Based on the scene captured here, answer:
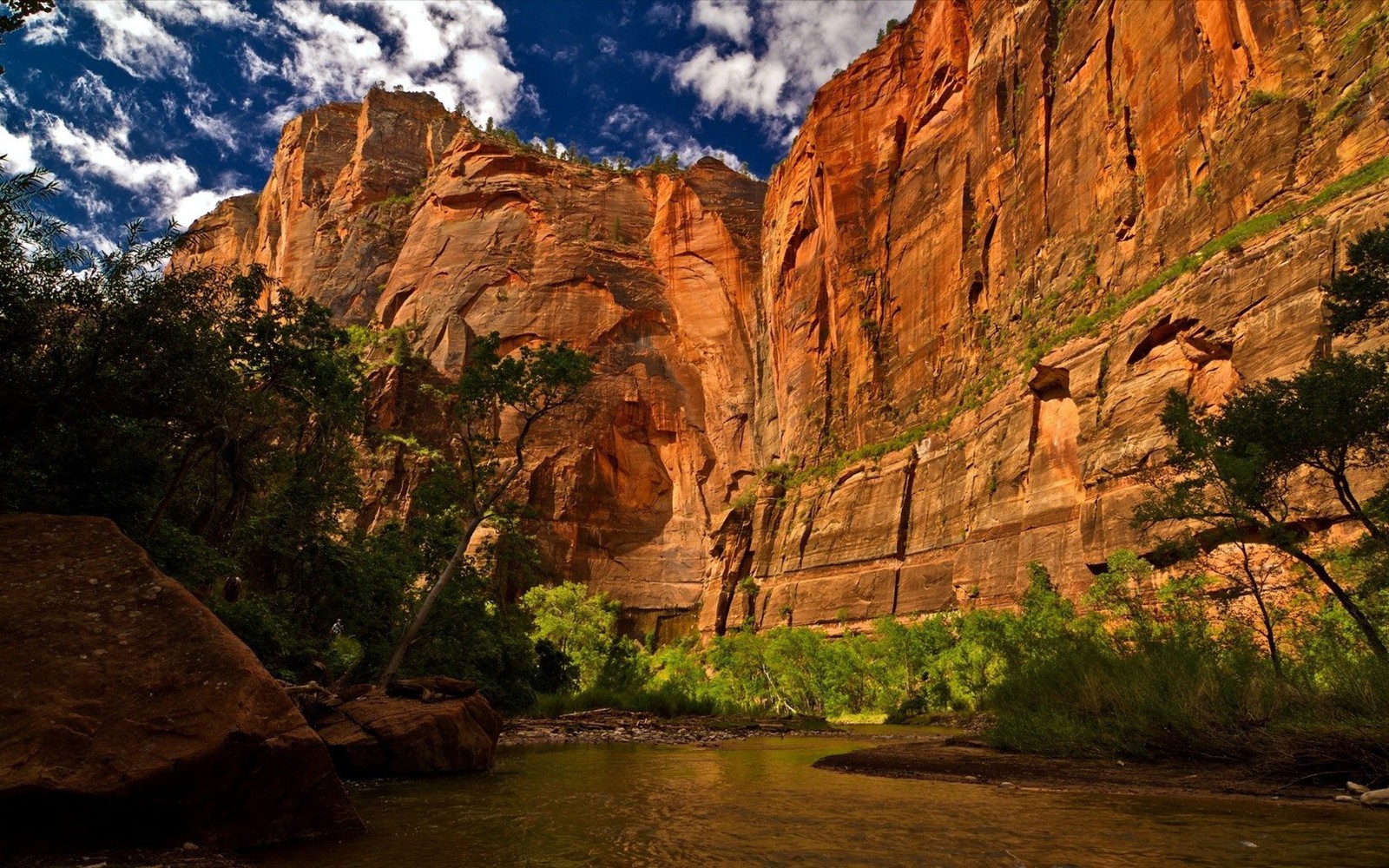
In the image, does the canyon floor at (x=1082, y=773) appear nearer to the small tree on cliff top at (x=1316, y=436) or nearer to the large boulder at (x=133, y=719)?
the small tree on cliff top at (x=1316, y=436)

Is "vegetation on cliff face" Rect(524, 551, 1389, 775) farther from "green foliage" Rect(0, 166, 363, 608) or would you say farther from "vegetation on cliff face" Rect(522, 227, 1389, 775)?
"green foliage" Rect(0, 166, 363, 608)

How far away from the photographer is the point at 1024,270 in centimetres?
4834

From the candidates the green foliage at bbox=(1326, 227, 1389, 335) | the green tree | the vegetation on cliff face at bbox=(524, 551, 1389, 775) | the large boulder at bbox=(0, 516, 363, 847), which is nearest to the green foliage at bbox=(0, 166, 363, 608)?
the large boulder at bbox=(0, 516, 363, 847)

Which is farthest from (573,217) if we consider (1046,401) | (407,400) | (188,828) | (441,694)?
(188,828)

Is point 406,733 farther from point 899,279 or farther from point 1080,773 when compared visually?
point 899,279

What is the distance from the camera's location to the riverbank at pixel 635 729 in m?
19.9

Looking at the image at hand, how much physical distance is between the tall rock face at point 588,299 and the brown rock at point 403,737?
5719cm

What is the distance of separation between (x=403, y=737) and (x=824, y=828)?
23.7ft

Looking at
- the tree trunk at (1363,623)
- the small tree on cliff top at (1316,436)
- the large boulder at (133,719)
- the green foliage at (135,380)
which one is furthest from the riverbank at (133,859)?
the small tree on cliff top at (1316,436)

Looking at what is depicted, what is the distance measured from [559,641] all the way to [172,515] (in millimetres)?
36953

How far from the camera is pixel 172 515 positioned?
1672 cm

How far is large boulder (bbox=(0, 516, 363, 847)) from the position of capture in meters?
4.97

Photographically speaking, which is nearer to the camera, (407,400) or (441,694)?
(441,694)

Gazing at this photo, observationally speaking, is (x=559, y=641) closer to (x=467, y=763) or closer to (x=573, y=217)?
(x=467, y=763)
